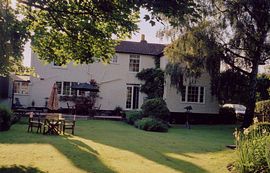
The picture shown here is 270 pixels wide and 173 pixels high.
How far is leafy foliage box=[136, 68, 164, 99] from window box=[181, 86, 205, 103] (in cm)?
240

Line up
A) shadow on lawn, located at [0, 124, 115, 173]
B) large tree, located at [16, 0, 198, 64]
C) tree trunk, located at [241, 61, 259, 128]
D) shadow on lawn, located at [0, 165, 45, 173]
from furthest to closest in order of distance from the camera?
tree trunk, located at [241, 61, 259, 128]
shadow on lawn, located at [0, 124, 115, 173]
shadow on lawn, located at [0, 165, 45, 173]
large tree, located at [16, 0, 198, 64]

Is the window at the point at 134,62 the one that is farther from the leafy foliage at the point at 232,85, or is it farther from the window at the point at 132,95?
the leafy foliage at the point at 232,85

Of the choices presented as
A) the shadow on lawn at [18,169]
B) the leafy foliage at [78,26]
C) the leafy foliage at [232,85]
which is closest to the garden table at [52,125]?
the leafy foliage at [78,26]

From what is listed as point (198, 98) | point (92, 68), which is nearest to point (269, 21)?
point (198, 98)

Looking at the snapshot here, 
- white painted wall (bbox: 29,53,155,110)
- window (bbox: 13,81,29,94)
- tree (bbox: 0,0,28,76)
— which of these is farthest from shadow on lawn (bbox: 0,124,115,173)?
window (bbox: 13,81,29,94)

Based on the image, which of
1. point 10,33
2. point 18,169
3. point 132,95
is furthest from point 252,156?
point 132,95

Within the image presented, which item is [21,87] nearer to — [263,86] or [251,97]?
[251,97]

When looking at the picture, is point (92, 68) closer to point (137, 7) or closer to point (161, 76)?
point (161, 76)

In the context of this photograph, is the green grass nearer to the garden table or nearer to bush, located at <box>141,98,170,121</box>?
the garden table

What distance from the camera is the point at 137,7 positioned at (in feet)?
29.7

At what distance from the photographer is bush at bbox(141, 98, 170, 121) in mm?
29062

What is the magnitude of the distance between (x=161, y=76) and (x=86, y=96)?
25.4 ft

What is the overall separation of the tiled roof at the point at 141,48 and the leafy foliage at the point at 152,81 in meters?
2.39

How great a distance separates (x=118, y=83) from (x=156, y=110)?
378 inches
